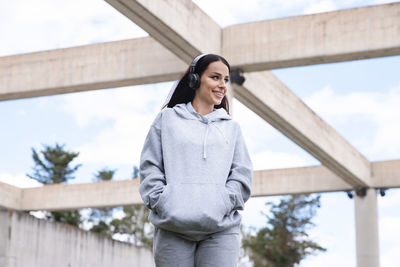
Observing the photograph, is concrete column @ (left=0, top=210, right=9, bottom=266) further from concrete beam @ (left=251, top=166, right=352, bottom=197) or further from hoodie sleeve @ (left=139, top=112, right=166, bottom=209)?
concrete beam @ (left=251, top=166, right=352, bottom=197)

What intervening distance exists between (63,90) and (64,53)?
24.5 inches

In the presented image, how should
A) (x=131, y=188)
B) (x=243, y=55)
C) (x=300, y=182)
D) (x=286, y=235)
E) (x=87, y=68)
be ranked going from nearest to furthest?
(x=243, y=55), (x=87, y=68), (x=300, y=182), (x=131, y=188), (x=286, y=235)

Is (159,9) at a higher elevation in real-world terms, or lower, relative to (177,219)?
higher

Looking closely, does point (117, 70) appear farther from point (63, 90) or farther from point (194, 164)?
point (194, 164)

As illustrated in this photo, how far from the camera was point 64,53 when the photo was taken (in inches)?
471

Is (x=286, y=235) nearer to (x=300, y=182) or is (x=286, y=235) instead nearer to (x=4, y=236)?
(x=300, y=182)

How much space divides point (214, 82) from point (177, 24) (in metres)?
6.51

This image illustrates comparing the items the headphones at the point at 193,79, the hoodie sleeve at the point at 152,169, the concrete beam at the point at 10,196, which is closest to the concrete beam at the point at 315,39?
the headphones at the point at 193,79

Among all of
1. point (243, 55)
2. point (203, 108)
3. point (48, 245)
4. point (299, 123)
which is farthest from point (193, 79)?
point (299, 123)

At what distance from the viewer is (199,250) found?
2.62 metres

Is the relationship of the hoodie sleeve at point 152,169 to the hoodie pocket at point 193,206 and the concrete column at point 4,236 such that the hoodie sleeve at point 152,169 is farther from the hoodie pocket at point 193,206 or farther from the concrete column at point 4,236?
the concrete column at point 4,236

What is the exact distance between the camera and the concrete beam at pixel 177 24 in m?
8.67

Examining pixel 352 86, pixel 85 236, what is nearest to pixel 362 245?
pixel 352 86

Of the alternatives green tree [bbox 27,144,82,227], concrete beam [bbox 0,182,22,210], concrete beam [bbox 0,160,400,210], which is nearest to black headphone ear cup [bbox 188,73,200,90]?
concrete beam [bbox 0,160,400,210]
